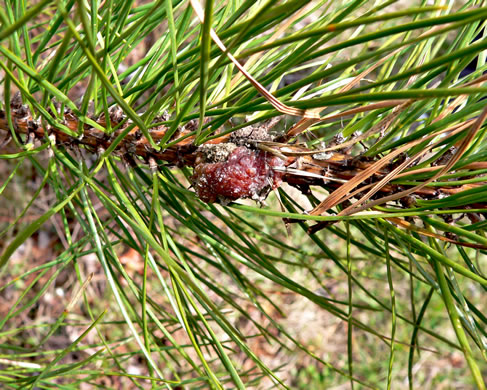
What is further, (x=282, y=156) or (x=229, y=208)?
(x=229, y=208)

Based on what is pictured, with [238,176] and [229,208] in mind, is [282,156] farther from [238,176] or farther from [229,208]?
[229,208]

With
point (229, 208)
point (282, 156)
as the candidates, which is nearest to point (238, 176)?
point (282, 156)

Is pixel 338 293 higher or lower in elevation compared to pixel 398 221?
higher

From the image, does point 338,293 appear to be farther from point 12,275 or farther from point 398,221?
point 398,221

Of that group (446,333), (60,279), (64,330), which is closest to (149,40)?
(60,279)

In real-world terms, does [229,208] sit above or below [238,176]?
above

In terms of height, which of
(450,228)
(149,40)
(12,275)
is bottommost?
(450,228)

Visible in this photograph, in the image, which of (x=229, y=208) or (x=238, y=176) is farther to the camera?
(x=229, y=208)

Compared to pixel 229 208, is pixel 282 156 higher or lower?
lower
